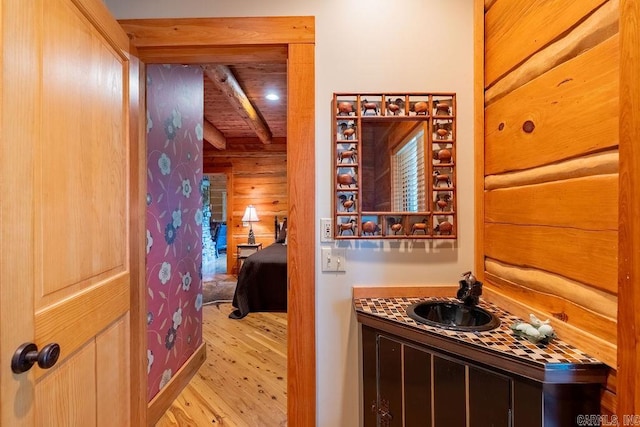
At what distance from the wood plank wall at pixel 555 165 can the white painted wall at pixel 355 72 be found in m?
0.15

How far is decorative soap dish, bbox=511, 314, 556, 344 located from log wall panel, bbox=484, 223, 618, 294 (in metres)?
0.19

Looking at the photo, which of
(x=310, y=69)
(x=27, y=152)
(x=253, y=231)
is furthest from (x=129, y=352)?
(x=253, y=231)

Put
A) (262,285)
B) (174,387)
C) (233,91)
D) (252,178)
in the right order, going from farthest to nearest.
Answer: (252,178) → (262,285) → (233,91) → (174,387)

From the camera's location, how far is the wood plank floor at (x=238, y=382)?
195cm

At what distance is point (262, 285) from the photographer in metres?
3.96

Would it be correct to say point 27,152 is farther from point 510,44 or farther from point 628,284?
point 510,44

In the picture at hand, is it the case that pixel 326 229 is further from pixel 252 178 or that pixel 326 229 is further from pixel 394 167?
pixel 252 178

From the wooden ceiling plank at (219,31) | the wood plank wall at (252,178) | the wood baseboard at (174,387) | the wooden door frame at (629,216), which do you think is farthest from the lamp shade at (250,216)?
the wooden door frame at (629,216)

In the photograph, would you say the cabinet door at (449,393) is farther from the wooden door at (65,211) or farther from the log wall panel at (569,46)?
the wooden door at (65,211)

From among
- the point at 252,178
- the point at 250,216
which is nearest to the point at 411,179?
the point at 250,216

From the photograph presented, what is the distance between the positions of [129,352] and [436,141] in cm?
176

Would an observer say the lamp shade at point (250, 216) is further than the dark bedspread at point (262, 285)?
Yes

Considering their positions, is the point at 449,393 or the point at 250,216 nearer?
the point at 449,393

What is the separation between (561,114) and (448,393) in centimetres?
105
